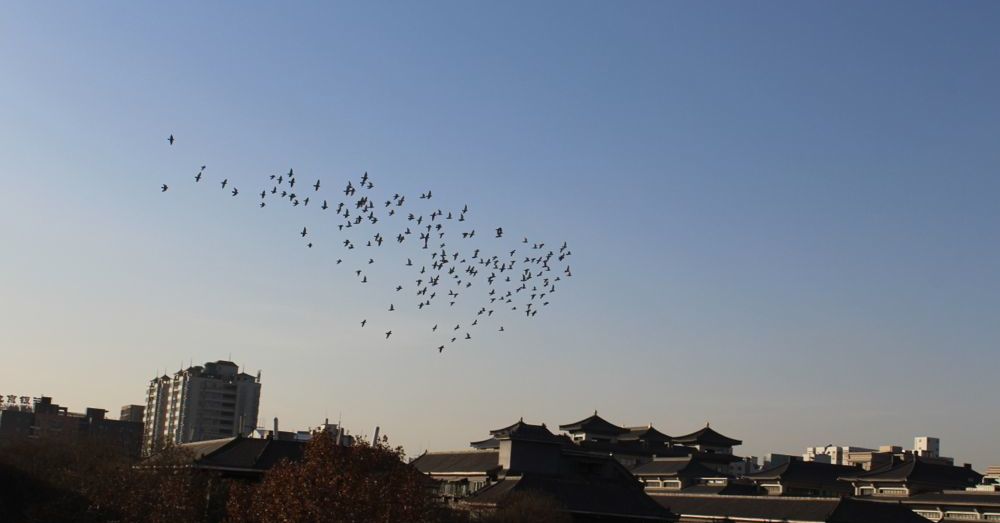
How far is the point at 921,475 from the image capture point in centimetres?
10056

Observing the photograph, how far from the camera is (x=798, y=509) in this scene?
76250mm

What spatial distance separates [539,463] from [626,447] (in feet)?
142

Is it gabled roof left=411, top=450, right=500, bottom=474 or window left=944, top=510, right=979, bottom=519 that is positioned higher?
gabled roof left=411, top=450, right=500, bottom=474

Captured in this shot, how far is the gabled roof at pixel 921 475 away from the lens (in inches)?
3942

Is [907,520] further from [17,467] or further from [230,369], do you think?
[230,369]

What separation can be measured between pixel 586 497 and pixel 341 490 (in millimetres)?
32213

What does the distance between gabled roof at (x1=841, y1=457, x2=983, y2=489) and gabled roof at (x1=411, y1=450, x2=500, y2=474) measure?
115 ft

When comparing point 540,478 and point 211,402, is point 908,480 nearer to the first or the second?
point 540,478

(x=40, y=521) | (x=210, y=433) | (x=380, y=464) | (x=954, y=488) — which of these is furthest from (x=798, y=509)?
(x=210, y=433)

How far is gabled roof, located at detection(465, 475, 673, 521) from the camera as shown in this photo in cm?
7106

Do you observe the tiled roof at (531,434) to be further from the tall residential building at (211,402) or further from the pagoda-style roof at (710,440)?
the tall residential building at (211,402)

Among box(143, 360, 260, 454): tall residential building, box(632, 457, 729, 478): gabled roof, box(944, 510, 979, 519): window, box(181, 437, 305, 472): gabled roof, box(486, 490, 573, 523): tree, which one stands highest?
box(143, 360, 260, 454): tall residential building

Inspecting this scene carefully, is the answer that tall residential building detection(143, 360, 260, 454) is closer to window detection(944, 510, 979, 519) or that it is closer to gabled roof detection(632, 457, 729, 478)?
gabled roof detection(632, 457, 729, 478)

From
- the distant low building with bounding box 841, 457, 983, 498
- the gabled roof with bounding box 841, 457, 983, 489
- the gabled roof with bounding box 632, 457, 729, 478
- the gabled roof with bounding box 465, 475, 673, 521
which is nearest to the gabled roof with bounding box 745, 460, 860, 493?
the gabled roof with bounding box 841, 457, 983, 489
